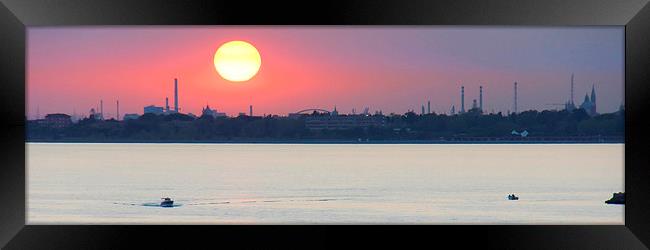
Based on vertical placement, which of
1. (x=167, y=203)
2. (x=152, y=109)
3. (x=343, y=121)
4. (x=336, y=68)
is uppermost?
(x=336, y=68)

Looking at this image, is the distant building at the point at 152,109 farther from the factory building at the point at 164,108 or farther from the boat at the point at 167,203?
the boat at the point at 167,203

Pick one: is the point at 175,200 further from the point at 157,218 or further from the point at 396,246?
the point at 396,246

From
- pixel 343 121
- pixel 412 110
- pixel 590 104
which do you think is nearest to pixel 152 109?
pixel 343 121

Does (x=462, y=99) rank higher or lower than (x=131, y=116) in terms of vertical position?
higher

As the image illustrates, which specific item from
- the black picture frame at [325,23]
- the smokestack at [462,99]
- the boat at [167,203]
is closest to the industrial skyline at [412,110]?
the smokestack at [462,99]

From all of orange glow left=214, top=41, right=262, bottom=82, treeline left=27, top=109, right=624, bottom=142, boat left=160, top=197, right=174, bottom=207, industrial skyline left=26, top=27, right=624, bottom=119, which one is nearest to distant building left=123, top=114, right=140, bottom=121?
treeline left=27, top=109, right=624, bottom=142

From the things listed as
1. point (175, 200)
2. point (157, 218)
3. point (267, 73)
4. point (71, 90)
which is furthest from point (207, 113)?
point (157, 218)

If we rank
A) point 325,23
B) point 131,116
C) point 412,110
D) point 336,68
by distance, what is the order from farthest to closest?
point 131,116 < point 336,68 < point 412,110 < point 325,23

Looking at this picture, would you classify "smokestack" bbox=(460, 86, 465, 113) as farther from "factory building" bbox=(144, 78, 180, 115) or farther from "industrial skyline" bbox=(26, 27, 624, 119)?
"factory building" bbox=(144, 78, 180, 115)

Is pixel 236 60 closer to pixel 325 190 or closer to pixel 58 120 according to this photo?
pixel 325 190

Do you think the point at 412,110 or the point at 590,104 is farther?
the point at 412,110
